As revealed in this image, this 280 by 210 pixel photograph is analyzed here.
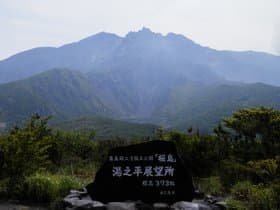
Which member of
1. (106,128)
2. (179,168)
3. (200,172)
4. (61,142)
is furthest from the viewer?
(106,128)

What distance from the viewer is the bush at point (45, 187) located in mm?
10742

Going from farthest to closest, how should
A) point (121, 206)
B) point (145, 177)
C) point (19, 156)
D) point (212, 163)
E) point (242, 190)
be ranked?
point (212, 163), point (19, 156), point (242, 190), point (145, 177), point (121, 206)

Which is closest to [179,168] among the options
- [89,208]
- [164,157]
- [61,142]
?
[164,157]

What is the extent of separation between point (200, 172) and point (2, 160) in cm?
511

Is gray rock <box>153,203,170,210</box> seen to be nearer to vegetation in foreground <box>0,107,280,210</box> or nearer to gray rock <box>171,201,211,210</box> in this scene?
gray rock <box>171,201,211,210</box>

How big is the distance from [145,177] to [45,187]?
2.66 metres

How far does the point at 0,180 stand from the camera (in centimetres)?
1140

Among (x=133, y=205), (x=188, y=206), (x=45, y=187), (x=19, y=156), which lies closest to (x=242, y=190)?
(x=188, y=206)

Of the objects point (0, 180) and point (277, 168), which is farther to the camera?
point (0, 180)

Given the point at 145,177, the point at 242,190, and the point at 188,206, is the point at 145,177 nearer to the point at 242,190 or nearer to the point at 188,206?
the point at 188,206

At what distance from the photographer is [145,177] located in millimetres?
9391

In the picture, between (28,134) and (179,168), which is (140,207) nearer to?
(179,168)

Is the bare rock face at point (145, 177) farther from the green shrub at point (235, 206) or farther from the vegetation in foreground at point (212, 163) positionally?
the vegetation in foreground at point (212, 163)

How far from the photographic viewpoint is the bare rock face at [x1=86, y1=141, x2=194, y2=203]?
927cm
